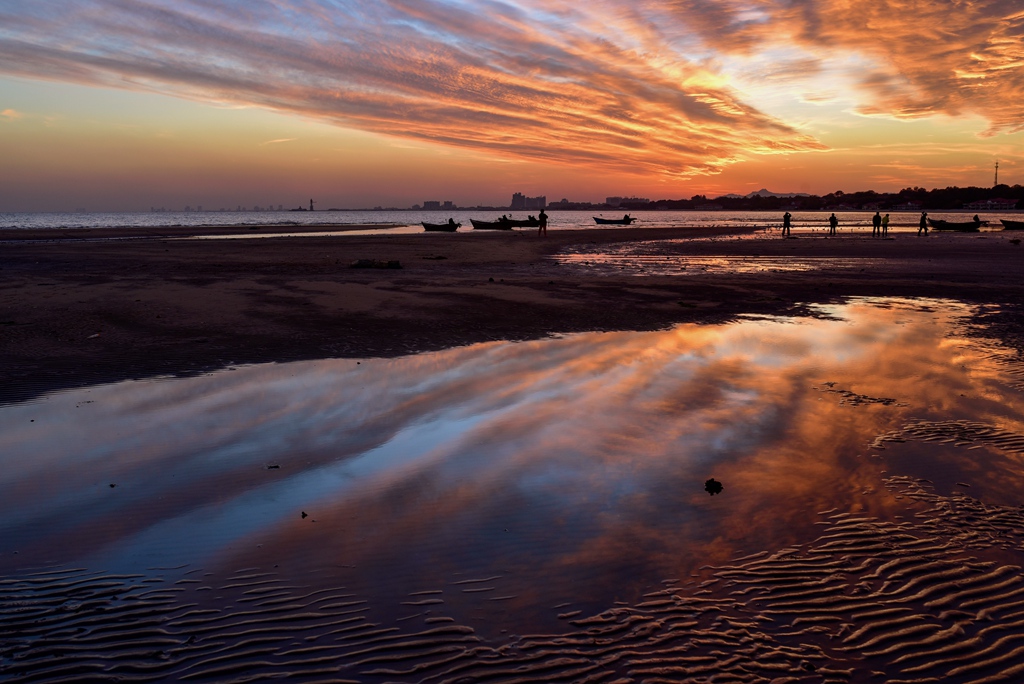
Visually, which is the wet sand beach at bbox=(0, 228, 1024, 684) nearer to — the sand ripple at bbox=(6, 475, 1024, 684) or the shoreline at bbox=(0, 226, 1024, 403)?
the sand ripple at bbox=(6, 475, 1024, 684)

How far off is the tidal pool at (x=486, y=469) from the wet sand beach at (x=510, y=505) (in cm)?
4

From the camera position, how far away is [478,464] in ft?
22.7

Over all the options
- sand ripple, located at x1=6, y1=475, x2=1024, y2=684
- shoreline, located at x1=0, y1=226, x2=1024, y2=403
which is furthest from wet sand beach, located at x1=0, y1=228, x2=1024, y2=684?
shoreline, located at x1=0, y1=226, x2=1024, y2=403

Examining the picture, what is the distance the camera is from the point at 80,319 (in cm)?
1553

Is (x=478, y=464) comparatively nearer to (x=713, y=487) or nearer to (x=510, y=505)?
(x=510, y=505)

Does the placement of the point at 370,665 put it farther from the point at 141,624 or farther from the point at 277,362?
the point at 277,362

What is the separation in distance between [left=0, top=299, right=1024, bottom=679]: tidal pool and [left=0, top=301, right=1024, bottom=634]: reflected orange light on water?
0.10 ft

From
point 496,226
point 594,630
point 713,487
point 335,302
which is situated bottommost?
point 594,630

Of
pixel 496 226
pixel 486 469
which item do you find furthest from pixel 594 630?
pixel 496 226

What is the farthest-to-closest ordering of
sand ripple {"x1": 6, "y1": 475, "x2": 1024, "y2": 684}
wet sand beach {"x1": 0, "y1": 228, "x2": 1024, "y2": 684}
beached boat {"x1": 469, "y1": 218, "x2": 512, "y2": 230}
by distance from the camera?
beached boat {"x1": 469, "y1": 218, "x2": 512, "y2": 230}, wet sand beach {"x1": 0, "y1": 228, "x2": 1024, "y2": 684}, sand ripple {"x1": 6, "y1": 475, "x2": 1024, "y2": 684}

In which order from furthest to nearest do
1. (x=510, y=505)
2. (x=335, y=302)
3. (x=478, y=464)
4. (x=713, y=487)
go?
1. (x=335, y=302)
2. (x=478, y=464)
3. (x=713, y=487)
4. (x=510, y=505)

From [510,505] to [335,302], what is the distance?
546 inches

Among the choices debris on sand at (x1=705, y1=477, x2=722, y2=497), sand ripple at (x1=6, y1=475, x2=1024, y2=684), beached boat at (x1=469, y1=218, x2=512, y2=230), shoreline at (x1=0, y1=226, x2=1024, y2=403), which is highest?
beached boat at (x1=469, y1=218, x2=512, y2=230)

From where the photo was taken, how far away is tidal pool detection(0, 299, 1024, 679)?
4863 mm
